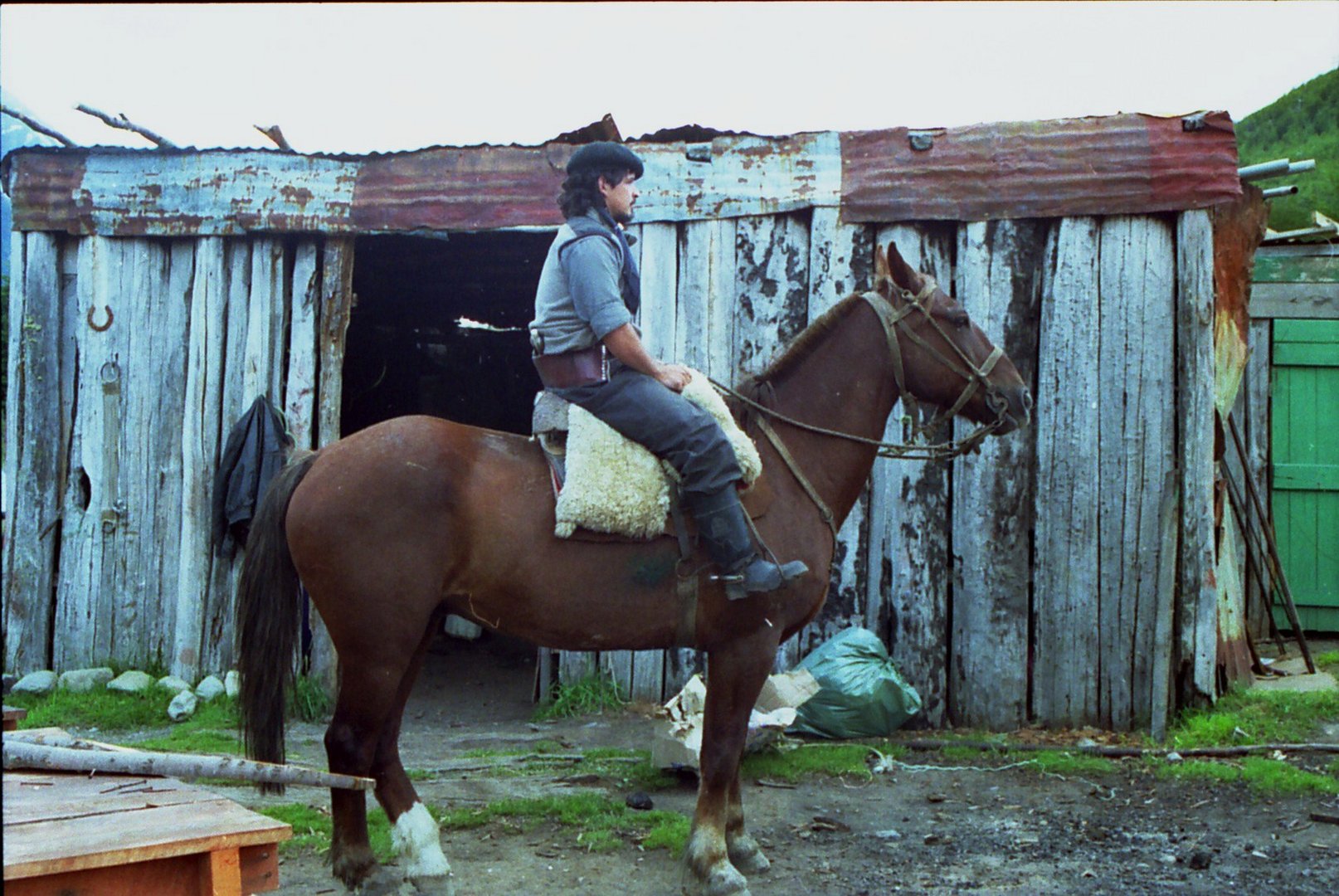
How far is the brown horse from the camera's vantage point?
402cm

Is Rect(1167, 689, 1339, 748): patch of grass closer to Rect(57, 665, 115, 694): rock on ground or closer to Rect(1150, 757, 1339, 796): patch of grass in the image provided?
Rect(1150, 757, 1339, 796): patch of grass

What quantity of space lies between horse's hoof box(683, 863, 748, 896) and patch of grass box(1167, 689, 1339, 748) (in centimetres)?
334

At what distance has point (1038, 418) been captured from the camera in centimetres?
672

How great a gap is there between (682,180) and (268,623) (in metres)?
4.17

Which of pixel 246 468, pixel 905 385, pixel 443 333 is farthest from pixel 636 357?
pixel 443 333

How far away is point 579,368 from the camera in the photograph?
168 inches

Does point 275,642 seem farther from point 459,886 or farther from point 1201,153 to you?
point 1201,153

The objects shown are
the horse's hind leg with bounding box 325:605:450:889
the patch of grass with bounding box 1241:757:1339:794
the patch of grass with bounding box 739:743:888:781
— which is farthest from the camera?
the patch of grass with bounding box 739:743:888:781

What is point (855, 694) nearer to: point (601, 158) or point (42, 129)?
point (601, 158)

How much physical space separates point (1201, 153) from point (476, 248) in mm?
5418

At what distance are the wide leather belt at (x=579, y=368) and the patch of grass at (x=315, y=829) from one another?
1.93m

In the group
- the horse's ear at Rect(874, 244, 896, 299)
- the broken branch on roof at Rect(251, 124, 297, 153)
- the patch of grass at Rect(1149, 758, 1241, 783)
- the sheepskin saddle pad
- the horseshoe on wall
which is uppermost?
the broken branch on roof at Rect(251, 124, 297, 153)

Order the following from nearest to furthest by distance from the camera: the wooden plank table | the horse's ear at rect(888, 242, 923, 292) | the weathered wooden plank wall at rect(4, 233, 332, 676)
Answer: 1. the wooden plank table
2. the horse's ear at rect(888, 242, 923, 292)
3. the weathered wooden plank wall at rect(4, 233, 332, 676)

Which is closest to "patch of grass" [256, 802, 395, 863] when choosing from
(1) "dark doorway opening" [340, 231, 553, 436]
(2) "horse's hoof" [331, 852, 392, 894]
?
(2) "horse's hoof" [331, 852, 392, 894]
